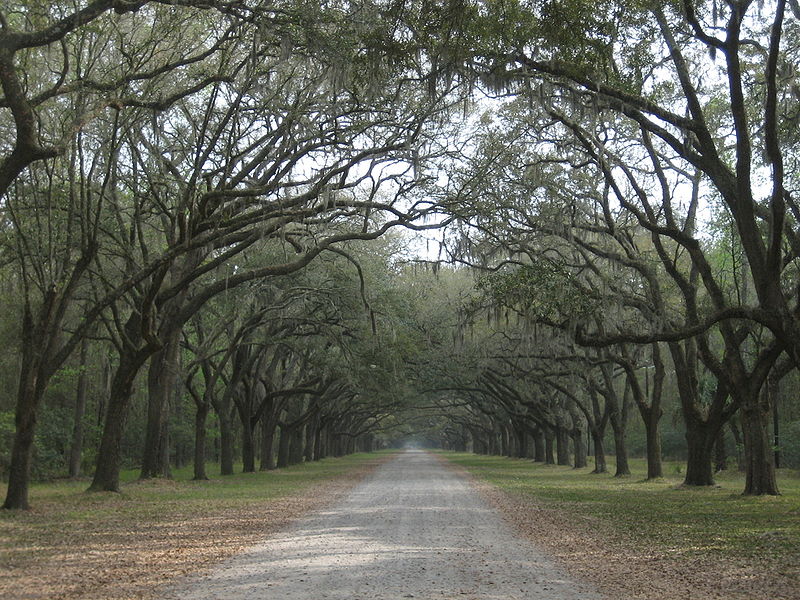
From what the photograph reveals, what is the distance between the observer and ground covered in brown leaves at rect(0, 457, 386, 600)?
7.04 meters

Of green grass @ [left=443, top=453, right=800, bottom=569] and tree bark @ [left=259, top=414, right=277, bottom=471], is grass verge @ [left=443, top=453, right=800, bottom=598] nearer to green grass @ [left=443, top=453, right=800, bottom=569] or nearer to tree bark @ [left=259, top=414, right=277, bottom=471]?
green grass @ [left=443, top=453, right=800, bottom=569]

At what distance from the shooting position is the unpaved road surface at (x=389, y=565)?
6.72 metres

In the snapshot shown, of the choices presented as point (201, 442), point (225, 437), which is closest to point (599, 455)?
point (225, 437)

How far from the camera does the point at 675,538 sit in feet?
35.8

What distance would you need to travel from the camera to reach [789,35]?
1482 centimetres

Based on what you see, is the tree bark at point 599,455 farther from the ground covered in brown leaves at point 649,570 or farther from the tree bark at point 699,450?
the ground covered in brown leaves at point 649,570

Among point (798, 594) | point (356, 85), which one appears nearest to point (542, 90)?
point (356, 85)

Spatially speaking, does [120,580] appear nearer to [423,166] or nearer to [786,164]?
[423,166]

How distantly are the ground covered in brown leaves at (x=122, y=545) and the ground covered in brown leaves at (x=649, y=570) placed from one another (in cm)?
399

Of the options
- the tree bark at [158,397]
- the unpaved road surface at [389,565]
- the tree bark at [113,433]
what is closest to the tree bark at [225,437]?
the tree bark at [158,397]

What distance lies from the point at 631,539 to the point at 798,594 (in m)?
3.90

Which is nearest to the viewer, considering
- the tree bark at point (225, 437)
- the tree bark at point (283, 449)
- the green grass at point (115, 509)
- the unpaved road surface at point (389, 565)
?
the unpaved road surface at point (389, 565)

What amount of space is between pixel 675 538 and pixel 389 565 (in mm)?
4853

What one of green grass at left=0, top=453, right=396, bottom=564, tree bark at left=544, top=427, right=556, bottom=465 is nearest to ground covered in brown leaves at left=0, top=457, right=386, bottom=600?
green grass at left=0, top=453, right=396, bottom=564
